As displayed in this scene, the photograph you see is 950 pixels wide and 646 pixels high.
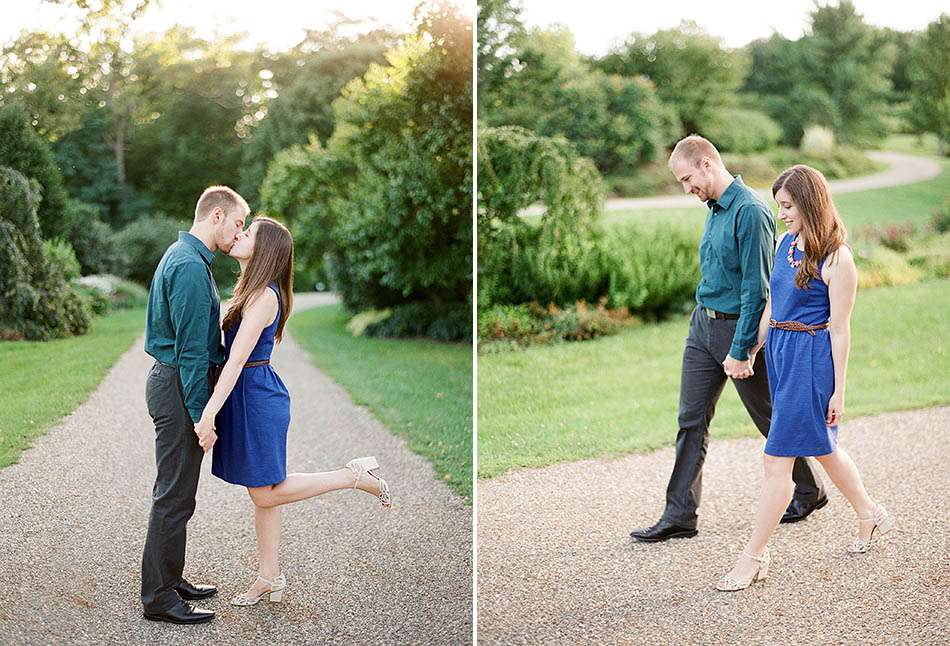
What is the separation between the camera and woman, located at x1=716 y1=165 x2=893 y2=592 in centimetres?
365

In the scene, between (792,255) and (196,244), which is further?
A: (792,255)

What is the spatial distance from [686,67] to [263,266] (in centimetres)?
553

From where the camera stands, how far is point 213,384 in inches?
139

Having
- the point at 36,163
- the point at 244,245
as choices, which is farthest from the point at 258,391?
the point at 36,163

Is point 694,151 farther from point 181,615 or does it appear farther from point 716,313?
point 181,615

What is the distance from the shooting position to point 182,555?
3654mm

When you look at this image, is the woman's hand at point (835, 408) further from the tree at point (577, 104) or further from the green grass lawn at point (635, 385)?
the tree at point (577, 104)

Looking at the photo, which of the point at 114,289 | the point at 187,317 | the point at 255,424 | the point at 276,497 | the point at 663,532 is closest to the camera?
the point at 187,317

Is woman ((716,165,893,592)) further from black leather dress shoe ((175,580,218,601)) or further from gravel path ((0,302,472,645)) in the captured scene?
black leather dress shoe ((175,580,218,601))

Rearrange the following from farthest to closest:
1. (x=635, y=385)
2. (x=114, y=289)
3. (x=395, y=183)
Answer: (x=635, y=385), (x=395, y=183), (x=114, y=289)

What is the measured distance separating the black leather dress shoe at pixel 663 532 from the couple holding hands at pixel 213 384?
1358mm

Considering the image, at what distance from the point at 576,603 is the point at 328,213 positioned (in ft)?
8.50

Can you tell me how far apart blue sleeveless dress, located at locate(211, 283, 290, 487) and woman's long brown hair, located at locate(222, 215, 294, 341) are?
35mm

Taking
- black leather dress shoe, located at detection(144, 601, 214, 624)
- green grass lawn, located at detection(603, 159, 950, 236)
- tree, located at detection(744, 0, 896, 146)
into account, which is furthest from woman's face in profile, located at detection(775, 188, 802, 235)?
tree, located at detection(744, 0, 896, 146)
